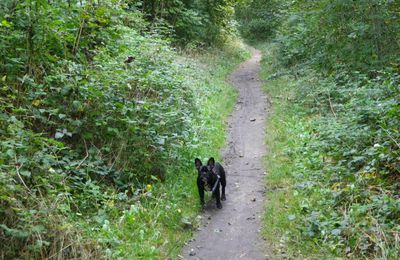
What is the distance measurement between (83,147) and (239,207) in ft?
9.88

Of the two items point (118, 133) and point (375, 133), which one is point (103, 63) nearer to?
point (118, 133)

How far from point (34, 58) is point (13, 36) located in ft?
1.65

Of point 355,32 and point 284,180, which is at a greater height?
point 355,32

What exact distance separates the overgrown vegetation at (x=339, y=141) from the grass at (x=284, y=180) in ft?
0.07

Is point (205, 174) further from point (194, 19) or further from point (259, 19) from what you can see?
point (259, 19)

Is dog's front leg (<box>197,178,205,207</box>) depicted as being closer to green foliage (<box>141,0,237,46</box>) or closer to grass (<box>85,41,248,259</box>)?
grass (<box>85,41,248,259</box>)

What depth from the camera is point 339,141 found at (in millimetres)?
8367

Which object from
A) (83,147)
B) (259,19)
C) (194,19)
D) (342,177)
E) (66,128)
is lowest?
(342,177)

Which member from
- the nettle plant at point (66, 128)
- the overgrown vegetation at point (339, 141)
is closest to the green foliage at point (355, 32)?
the overgrown vegetation at point (339, 141)

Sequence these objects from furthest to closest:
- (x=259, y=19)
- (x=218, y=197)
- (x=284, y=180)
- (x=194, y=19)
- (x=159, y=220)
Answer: (x=259, y=19), (x=194, y=19), (x=284, y=180), (x=218, y=197), (x=159, y=220)

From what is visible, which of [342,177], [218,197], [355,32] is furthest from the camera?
[355,32]

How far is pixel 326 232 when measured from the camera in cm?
564

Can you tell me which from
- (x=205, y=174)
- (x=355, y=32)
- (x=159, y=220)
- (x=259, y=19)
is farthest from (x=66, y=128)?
(x=259, y=19)

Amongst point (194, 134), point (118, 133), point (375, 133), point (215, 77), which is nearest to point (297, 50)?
point (215, 77)
